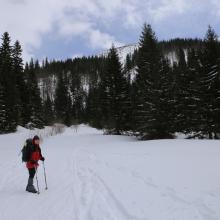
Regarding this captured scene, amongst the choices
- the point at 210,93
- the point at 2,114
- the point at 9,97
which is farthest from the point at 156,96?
the point at 9,97

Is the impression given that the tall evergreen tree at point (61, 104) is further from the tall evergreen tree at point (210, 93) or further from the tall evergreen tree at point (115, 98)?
the tall evergreen tree at point (210, 93)

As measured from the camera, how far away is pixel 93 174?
12.0 m

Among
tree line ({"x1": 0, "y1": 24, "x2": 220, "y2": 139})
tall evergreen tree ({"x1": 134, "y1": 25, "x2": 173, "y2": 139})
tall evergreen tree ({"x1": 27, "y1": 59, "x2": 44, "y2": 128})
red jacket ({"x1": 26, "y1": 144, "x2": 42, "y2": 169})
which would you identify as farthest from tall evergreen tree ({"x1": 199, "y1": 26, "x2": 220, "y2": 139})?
tall evergreen tree ({"x1": 27, "y1": 59, "x2": 44, "y2": 128})

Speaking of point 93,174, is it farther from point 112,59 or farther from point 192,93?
point 112,59

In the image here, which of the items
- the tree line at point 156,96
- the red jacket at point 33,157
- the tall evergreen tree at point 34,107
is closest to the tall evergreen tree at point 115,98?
the tree line at point 156,96

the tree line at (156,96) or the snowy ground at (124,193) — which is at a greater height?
the tree line at (156,96)

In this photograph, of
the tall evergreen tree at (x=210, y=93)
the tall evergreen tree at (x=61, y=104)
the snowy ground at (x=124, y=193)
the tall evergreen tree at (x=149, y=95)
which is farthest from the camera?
the tall evergreen tree at (x=61, y=104)

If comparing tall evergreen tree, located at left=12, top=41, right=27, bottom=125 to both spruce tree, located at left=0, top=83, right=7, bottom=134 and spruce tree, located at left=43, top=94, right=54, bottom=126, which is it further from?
spruce tree, located at left=43, top=94, right=54, bottom=126

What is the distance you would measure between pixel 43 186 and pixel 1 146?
20.6 m

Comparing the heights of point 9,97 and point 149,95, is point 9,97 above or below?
above

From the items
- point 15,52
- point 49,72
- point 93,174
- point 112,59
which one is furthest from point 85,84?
point 93,174

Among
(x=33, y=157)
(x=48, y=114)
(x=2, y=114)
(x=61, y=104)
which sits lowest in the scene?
(x=33, y=157)

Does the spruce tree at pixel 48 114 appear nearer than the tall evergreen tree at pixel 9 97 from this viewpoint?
No

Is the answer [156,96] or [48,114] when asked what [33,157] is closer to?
[156,96]
